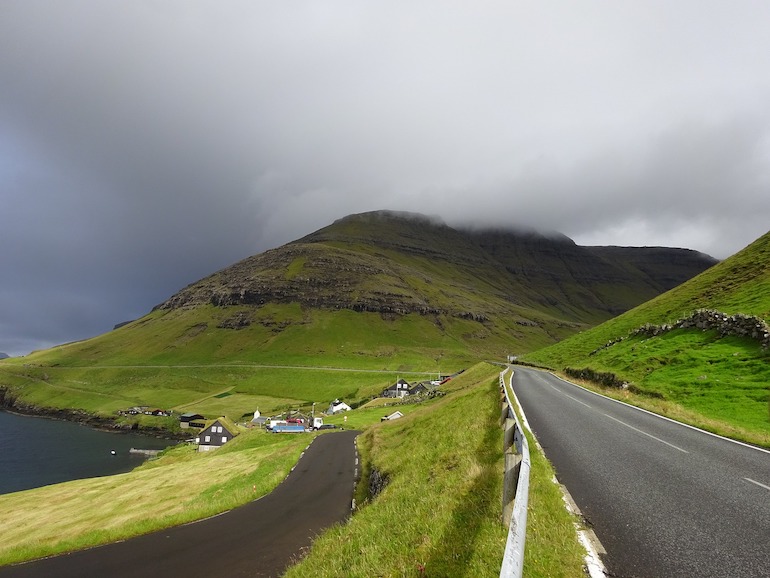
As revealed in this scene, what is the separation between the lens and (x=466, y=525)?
8156 mm

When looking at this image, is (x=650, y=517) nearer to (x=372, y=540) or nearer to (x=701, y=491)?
(x=701, y=491)

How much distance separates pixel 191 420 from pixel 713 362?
442 ft

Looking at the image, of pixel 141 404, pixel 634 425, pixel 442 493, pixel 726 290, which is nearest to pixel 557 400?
pixel 634 425

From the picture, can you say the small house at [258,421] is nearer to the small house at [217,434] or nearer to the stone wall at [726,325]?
the small house at [217,434]

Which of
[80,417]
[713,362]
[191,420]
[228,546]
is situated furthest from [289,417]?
[713,362]

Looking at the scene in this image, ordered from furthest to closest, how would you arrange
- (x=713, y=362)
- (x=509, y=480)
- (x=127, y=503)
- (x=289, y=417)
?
(x=289, y=417) < (x=127, y=503) < (x=713, y=362) < (x=509, y=480)

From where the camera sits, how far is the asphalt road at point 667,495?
Answer: 6.52 meters

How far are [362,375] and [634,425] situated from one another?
153823 millimetres

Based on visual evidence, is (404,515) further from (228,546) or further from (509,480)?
(228,546)

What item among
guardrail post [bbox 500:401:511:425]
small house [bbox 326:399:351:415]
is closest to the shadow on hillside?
guardrail post [bbox 500:401:511:425]

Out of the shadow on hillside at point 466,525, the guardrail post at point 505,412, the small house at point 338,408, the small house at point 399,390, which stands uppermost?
the guardrail post at point 505,412

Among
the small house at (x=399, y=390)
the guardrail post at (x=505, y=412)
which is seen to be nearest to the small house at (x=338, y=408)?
the small house at (x=399, y=390)

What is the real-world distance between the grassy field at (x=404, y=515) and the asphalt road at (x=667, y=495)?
0.96 m

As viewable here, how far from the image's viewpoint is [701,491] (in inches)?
382
